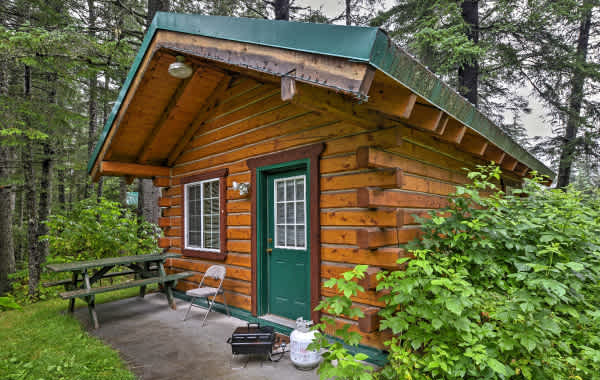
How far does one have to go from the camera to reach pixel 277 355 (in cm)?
344

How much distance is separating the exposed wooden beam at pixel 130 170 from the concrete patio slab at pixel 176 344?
8.01 feet

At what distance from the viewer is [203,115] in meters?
5.54

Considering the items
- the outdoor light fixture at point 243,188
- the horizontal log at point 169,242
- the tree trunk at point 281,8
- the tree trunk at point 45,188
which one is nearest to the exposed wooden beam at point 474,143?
the outdoor light fixture at point 243,188

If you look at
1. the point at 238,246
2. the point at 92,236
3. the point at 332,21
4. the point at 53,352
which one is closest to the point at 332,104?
the point at 238,246

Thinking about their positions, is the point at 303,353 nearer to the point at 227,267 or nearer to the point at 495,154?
the point at 227,267

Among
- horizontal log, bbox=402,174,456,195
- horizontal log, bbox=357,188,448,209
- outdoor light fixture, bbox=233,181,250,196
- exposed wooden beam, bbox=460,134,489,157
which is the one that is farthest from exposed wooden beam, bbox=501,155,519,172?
outdoor light fixture, bbox=233,181,250,196

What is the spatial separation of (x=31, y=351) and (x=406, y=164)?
4.95 metres

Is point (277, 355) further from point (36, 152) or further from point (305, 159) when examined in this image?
point (36, 152)

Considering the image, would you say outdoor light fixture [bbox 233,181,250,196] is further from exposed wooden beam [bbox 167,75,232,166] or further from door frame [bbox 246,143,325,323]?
exposed wooden beam [bbox 167,75,232,166]

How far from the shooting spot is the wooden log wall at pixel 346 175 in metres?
3.00

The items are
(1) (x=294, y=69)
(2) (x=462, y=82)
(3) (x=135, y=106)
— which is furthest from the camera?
(2) (x=462, y=82)

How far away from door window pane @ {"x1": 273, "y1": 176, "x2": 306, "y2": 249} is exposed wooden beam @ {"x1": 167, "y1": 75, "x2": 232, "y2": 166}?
1891 millimetres

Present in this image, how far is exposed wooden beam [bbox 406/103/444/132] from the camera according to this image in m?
2.74

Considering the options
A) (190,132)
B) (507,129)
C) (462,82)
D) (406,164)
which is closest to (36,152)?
(190,132)
